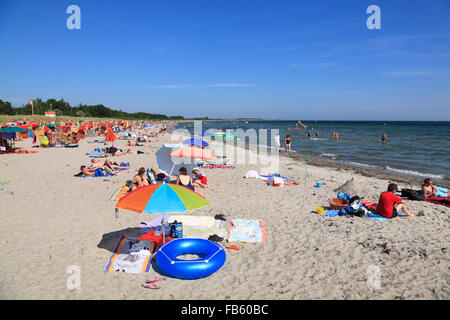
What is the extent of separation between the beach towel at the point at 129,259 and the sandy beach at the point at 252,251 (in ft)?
0.36

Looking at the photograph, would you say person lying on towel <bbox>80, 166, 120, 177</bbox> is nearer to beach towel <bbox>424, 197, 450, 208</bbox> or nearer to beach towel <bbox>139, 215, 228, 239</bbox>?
beach towel <bbox>139, 215, 228, 239</bbox>

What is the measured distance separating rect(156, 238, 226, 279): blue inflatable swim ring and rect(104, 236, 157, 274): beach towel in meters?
0.26

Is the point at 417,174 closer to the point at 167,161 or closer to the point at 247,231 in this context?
the point at 247,231

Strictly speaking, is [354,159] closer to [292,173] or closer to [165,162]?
[292,173]

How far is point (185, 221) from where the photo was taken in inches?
235

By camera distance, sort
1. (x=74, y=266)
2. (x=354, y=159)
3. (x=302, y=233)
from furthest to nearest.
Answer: (x=354, y=159)
(x=302, y=233)
(x=74, y=266)

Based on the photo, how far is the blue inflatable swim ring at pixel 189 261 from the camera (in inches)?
153

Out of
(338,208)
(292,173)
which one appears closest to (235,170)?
(292,173)

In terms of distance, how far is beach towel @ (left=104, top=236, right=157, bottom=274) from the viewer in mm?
4078

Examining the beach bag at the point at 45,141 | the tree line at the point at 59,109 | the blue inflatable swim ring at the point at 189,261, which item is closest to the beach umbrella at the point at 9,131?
the beach bag at the point at 45,141

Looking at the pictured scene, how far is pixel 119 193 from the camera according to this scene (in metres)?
7.92

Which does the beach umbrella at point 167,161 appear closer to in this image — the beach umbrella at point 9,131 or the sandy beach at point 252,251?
the sandy beach at point 252,251
